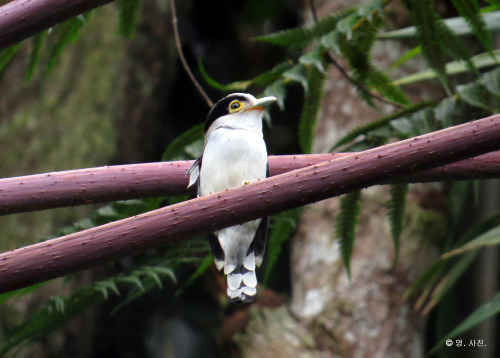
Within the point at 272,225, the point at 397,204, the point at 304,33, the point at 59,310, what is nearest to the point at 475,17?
the point at 304,33

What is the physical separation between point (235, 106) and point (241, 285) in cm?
76

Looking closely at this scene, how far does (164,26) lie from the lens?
227 inches

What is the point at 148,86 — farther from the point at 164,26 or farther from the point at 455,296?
the point at 455,296

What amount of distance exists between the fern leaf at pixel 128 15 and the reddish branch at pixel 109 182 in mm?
769

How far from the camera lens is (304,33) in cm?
277

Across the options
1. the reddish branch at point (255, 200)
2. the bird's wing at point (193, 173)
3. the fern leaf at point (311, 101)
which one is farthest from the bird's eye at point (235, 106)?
the reddish branch at point (255, 200)

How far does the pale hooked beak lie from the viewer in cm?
257

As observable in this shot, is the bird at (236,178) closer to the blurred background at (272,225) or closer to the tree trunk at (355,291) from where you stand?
the blurred background at (272,225)

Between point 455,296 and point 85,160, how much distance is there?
2.70m

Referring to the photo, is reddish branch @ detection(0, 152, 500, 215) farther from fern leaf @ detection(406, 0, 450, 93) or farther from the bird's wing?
fern leaf @ detection(406, 0, 450, 93)

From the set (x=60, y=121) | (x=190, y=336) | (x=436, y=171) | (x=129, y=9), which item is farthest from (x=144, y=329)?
(x=436, y=171)

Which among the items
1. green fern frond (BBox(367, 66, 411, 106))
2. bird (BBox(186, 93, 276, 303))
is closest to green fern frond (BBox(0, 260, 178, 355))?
bird (BBox(186, 93, 276, 303))

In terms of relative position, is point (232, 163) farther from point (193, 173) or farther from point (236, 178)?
point (193, 173)

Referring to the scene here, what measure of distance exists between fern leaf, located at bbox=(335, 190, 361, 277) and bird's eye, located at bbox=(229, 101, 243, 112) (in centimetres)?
54
